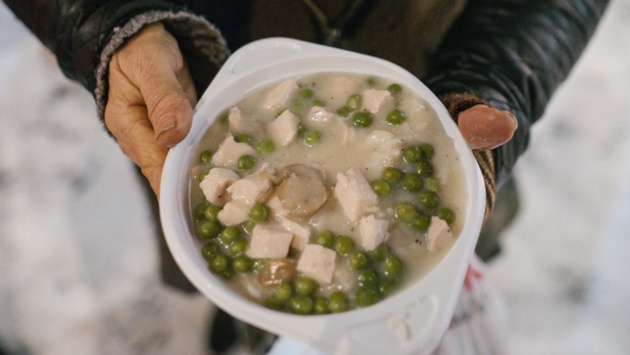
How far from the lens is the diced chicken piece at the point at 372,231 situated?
1.31 meters

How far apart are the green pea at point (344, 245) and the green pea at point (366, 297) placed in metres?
0.11

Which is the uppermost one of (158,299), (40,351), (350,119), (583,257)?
(350,119)

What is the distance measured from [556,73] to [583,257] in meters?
1.47

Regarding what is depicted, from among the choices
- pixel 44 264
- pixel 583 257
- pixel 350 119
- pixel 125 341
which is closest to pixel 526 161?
pixel 583 257

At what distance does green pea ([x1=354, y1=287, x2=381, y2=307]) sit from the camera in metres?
1.23

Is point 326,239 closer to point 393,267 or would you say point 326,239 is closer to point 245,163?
point 393,267

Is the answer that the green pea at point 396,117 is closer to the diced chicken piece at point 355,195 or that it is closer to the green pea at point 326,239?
the diced chicken piece at point 355,195

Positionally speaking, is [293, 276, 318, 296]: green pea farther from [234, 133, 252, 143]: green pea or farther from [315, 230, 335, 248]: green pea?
[234, 133, 252, 143]: green pea

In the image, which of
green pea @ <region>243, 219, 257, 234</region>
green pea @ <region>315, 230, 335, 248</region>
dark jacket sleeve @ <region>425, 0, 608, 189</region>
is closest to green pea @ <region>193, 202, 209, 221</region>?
green pea @ <region>243, 219, 257, 234</region>

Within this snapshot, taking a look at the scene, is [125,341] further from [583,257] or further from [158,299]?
Answer: [583,257]

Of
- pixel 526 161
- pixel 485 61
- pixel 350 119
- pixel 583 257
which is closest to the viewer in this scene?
pixel 350 119

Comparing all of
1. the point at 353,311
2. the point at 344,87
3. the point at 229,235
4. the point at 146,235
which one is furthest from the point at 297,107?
the point at 146,235

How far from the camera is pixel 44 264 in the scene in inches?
115

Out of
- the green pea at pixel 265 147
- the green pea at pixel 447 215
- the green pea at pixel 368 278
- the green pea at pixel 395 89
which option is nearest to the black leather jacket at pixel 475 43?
the green pea at pixel 395 89
